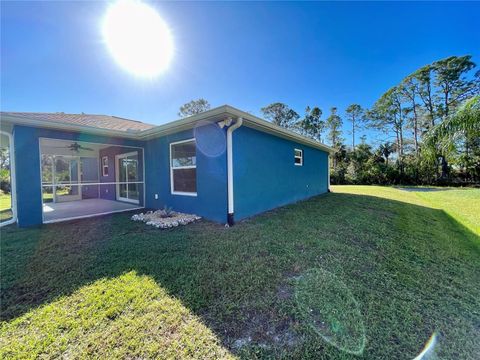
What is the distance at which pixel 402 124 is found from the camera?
25.5 m

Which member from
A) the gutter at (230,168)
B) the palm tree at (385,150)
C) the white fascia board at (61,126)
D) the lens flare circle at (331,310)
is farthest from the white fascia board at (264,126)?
the palm tree at (385,150)

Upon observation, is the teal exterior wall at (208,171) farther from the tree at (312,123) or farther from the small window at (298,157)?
the tree at (312,123)

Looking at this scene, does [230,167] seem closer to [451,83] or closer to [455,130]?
[455,130]

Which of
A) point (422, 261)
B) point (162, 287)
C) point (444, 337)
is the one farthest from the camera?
point (422, 261)

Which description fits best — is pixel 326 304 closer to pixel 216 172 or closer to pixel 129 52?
pixel 216 172

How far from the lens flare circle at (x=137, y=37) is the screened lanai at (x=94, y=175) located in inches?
120

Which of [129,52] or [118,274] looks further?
[129,52]

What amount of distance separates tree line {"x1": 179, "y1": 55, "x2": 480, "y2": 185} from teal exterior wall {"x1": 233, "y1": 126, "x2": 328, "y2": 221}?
9468 millimetres

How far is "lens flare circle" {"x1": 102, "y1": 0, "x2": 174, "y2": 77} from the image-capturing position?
16.9 ft

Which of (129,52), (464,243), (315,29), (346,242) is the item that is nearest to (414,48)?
(315,29)

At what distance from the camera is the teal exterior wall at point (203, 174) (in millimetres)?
5359

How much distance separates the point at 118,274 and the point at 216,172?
3.14 m

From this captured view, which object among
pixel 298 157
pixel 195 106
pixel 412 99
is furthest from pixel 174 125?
pixel 412 99

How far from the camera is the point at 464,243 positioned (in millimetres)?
4328
